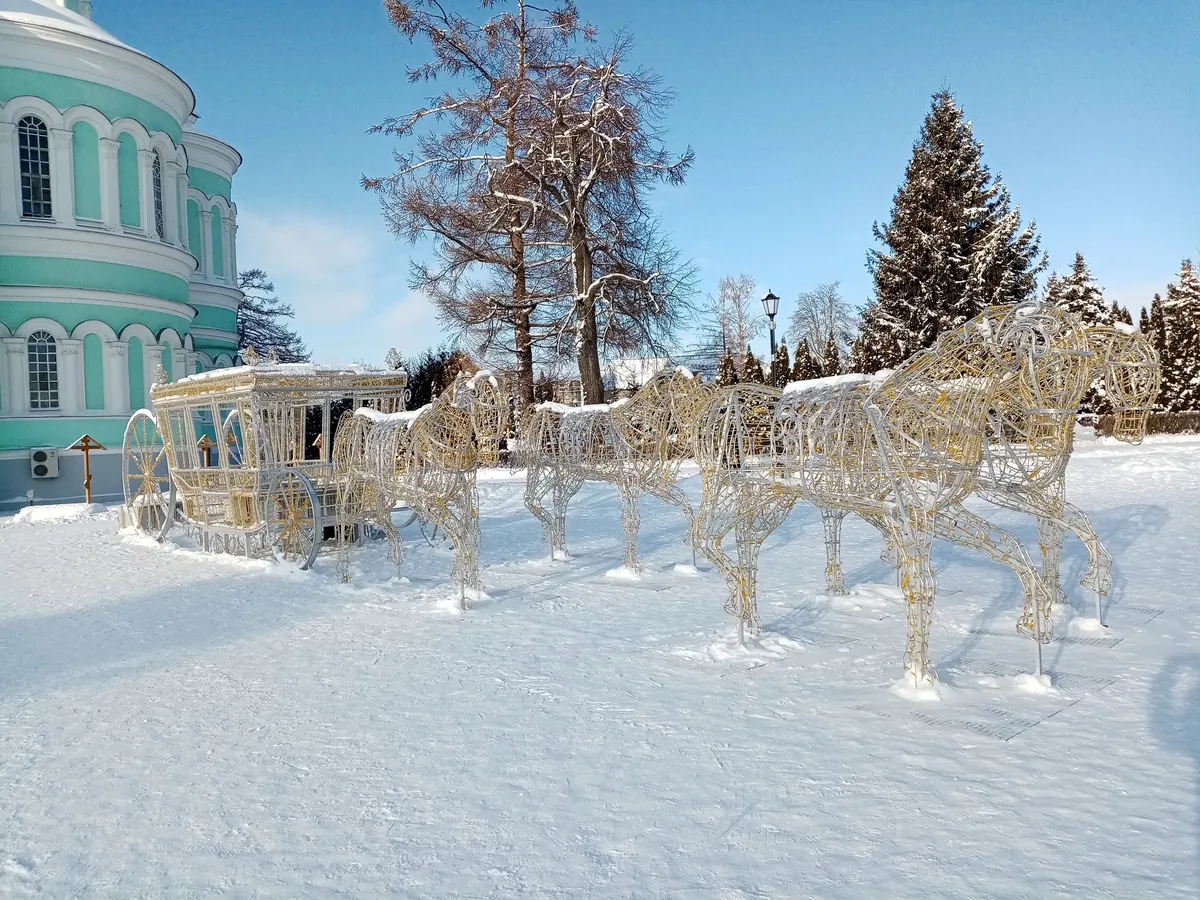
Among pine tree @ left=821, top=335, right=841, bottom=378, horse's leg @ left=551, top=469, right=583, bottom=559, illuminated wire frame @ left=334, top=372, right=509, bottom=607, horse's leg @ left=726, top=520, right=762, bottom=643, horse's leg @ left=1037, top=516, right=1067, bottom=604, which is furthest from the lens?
pine tree @ left=821, top=335, right=841, bottom=378

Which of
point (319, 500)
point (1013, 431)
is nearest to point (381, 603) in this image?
point (319, 500)

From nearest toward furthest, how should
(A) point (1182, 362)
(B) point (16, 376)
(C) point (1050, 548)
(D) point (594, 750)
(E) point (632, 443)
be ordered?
(D) point (594, 750) → (C) point (1050, 548) → (E) point (632, 443) → (B) point (16, 376) → (A) point (1182, 362)

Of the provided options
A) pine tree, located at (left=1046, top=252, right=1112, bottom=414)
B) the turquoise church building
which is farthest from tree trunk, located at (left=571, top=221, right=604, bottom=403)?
pine tree, located at (left=1046, top=252, right=1112, bottom=414)

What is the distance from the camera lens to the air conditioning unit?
17547 millimetres

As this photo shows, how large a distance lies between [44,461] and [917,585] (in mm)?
19618

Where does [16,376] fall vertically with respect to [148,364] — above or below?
below

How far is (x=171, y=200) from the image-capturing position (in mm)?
21266

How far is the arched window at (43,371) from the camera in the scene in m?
17.9

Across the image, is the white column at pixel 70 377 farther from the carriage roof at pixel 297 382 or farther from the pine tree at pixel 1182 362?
the pine tree at pixel 1182 362

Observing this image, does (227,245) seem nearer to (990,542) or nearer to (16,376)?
(16,376)

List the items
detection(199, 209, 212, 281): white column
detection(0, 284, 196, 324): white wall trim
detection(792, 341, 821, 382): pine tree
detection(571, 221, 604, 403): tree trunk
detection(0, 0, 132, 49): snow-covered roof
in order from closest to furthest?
detection(0, 284, 196, 324): white wall trim → detection(0, 0, 132, 49): snow-covered roof → detection(571, 221, 604, 403): tree trunk → detection(199, 209, 212, 281): white column → detection(792, 341, 821, 382): pine tree

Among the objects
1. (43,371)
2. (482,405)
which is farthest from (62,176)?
(482,405)

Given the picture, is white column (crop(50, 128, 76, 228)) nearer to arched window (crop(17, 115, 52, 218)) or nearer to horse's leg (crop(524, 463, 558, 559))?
arched window (crop(17, 115, 52, 218))

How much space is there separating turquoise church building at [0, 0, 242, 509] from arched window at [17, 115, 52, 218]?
0.03m
